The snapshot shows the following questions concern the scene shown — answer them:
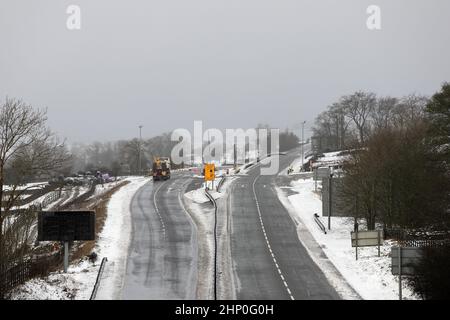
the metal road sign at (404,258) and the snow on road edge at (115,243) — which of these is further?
the snow on road edge at (115,243)

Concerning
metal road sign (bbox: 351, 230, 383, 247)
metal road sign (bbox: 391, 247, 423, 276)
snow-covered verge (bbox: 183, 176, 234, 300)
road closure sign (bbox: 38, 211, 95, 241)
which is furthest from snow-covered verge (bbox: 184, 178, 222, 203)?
metal road sign (bbox: 391, 247, 423, 276)

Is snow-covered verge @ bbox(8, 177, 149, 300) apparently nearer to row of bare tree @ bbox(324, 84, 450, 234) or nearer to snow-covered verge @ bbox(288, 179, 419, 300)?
snow-covered verge @ bbox(288, 179, 419, 300)

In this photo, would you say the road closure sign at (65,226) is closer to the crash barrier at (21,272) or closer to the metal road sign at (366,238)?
the crash barrier at (21,272)

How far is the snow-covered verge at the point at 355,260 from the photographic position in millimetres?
31622

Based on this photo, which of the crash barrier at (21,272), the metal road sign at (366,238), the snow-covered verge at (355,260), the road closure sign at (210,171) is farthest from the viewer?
the road closure sign at (210,171)

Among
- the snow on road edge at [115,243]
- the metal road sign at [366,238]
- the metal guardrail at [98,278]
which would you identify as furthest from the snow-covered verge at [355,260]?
the metal guardrail at [98,278]

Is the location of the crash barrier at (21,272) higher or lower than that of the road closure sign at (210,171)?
lower

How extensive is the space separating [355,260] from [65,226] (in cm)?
1823

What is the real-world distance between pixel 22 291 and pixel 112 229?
2035cm

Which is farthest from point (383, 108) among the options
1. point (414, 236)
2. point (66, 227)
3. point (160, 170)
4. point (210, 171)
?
point (66, 227)

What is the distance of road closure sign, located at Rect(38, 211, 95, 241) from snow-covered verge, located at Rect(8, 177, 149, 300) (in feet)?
6.87

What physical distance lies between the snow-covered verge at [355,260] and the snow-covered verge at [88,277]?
44.2ft
